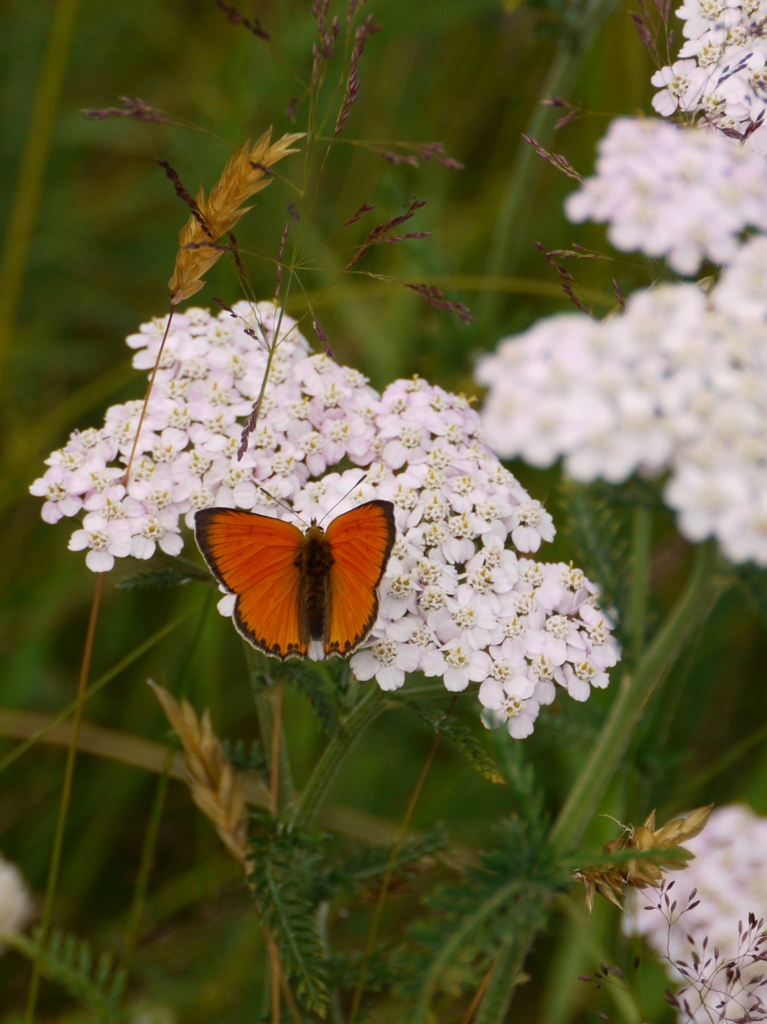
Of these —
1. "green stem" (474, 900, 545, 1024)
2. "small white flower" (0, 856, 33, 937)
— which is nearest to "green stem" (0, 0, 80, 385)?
"small white flower" (0, 856, 33, 937)

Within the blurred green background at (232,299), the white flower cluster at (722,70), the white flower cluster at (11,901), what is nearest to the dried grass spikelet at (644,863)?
the blurred green background at (232,299)

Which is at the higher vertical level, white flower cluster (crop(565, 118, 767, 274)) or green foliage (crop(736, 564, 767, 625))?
white flower cluster (crop(565, 118, 767, 274))

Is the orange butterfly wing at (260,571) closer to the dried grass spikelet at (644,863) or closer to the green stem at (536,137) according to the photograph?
the dried grass spikelet at (644,863)

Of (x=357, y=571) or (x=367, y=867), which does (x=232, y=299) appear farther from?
(x=367, y=867)

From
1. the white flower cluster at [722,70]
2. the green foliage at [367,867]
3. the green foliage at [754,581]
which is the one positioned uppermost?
the white flower cluster at [722,70]

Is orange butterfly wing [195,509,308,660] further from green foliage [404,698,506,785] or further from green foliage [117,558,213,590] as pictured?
green foliage [404,698,506,785]

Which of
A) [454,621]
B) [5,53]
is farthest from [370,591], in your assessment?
[5,53]

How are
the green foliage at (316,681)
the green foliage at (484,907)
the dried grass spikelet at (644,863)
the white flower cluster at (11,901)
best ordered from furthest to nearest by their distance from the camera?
the white flower cluster at (11,901) → the green foliage at (316,681) → the green foliage at (484,907) → the dried grass spikelet at (644,863)
